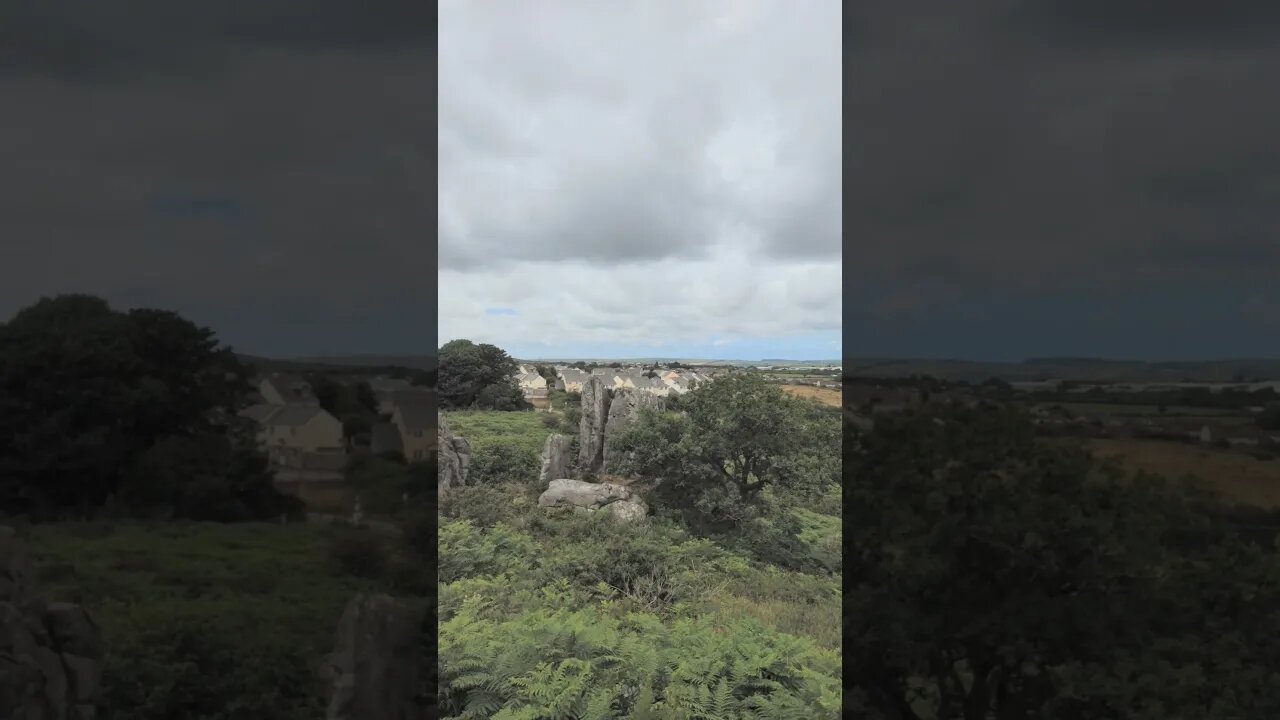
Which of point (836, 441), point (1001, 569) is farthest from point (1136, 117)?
point (836, 441)

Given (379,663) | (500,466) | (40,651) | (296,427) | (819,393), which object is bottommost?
(500,466)

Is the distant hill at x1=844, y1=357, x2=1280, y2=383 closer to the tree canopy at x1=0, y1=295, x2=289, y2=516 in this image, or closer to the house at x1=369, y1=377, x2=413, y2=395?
the house at x1=369, y1=377, x2=413, y2=395

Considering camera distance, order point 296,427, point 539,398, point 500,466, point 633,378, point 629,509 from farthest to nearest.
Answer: point 539,398 < point 633,378 < point 500,466 < point 629,509 < point 296,427

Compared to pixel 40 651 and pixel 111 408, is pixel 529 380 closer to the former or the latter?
pixel 111 408

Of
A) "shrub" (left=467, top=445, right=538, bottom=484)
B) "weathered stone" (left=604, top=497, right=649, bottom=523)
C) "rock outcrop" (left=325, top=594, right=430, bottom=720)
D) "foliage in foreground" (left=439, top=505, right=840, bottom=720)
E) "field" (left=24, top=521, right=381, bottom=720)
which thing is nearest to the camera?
"field" (left=24, top=521, right=381, bottom=720)

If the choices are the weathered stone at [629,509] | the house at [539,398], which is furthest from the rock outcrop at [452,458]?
the weathered stone at [629,509]

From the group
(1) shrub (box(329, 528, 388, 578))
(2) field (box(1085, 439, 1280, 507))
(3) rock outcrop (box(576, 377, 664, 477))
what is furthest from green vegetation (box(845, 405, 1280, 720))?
(3) rock outcrop (box(576, 377, 664, 477))

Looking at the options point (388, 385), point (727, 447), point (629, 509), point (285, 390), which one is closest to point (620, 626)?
point (629, 509)
